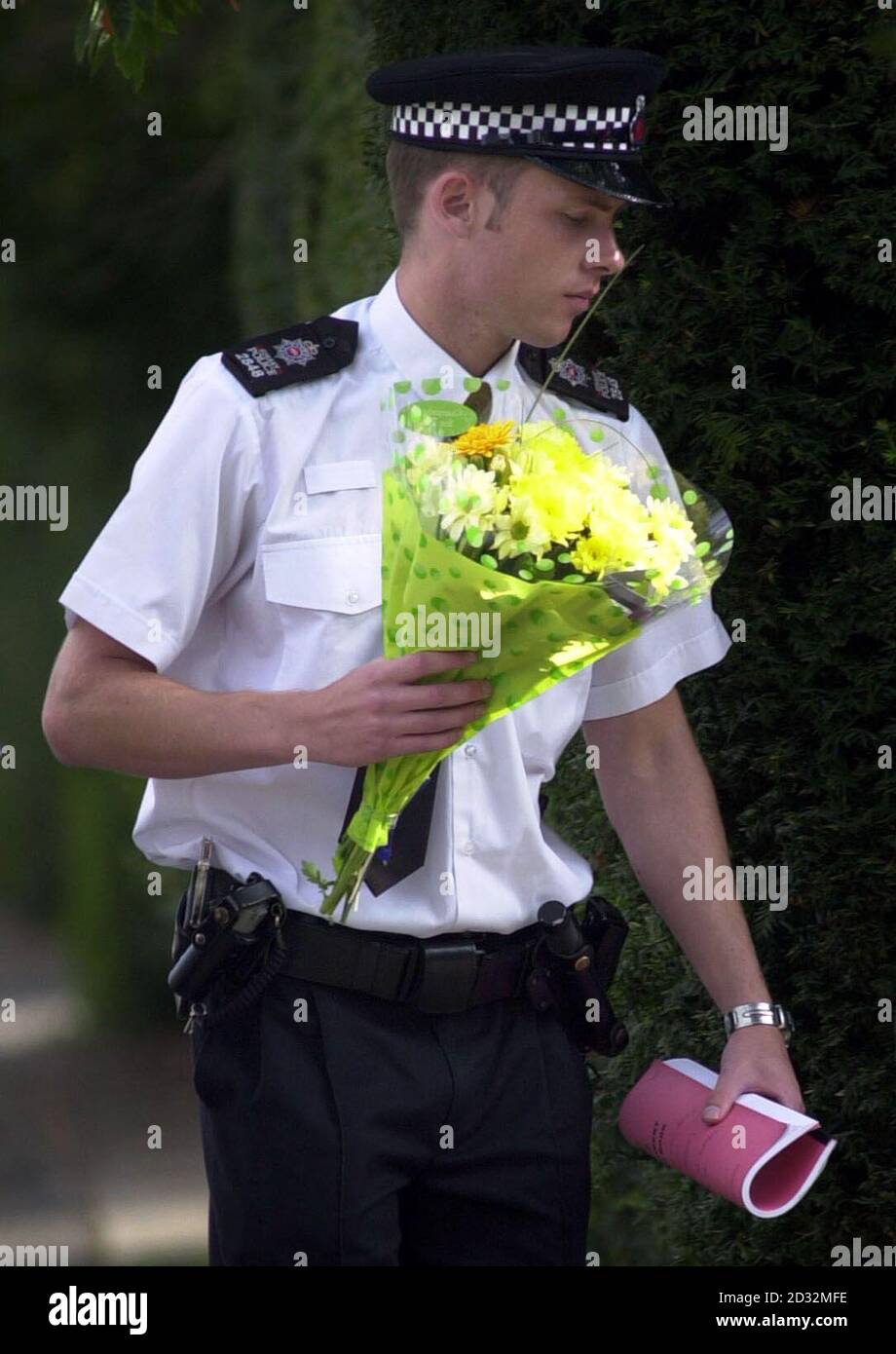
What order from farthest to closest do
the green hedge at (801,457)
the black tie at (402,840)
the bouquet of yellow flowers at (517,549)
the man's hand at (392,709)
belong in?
the green hedge at (801,457), the black tie at (402,840), the man's hand at (392,709), the bouquet of yellow flowers at (517,549)

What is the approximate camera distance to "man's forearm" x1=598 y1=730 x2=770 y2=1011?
2.75m

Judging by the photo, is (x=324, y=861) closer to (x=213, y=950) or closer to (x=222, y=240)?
(x=213, y=950)

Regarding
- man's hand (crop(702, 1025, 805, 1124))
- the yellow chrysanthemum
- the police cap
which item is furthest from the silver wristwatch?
the police cap

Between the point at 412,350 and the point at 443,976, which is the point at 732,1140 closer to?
the point at 443,976

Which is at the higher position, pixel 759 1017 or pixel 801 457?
pixel 801 457

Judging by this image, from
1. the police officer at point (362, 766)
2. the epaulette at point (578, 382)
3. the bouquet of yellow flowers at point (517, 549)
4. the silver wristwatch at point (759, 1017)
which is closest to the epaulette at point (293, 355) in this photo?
the police officer at point (362, 766)

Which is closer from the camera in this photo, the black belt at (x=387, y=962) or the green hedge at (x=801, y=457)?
the black belt at (x=387, y=962)

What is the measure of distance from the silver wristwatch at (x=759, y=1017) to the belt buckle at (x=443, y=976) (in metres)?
0.41

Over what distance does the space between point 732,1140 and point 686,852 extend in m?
0.43

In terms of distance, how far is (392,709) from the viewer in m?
2.26

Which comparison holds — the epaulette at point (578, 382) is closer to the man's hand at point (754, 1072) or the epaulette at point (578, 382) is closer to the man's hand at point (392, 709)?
the man's hand at point (392, 709)

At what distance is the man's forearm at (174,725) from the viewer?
2373 mm

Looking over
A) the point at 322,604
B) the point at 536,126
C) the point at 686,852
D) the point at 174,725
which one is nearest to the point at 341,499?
the point at 322,604
